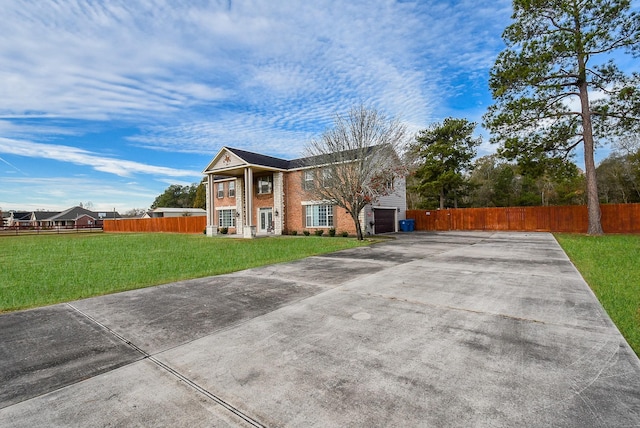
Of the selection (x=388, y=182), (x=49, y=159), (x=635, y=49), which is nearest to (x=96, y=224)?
(x=49, y=159)

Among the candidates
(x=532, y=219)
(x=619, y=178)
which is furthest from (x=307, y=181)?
(x=619, y=178)

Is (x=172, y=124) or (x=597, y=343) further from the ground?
(x=172, y=124)

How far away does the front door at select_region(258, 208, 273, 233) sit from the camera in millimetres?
24562

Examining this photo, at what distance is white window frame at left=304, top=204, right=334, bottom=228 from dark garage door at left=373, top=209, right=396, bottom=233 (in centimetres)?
332

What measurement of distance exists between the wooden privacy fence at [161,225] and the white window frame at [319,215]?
13.5 meters

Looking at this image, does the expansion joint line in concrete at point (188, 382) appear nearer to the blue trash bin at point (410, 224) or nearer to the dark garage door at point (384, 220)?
the dark garage door at point (384, 220)

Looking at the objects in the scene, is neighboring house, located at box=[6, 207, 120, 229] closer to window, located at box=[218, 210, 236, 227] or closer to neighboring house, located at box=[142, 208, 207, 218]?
neighboring house, located at box=[142, 208, 207, 218]

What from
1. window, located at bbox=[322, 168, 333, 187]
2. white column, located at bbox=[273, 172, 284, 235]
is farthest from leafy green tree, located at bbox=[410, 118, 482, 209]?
window, located at bbox=[322, 168, 333, 187]

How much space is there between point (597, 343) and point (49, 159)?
45.7m

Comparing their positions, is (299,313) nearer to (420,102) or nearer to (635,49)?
(420,102)

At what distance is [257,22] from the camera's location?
10.8 m

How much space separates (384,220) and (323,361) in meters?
20.4

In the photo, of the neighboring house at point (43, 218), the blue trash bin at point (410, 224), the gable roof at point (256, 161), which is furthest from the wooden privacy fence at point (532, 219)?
the neighboring house at point (43, 218)

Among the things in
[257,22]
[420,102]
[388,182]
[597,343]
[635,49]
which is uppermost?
[635,49]
